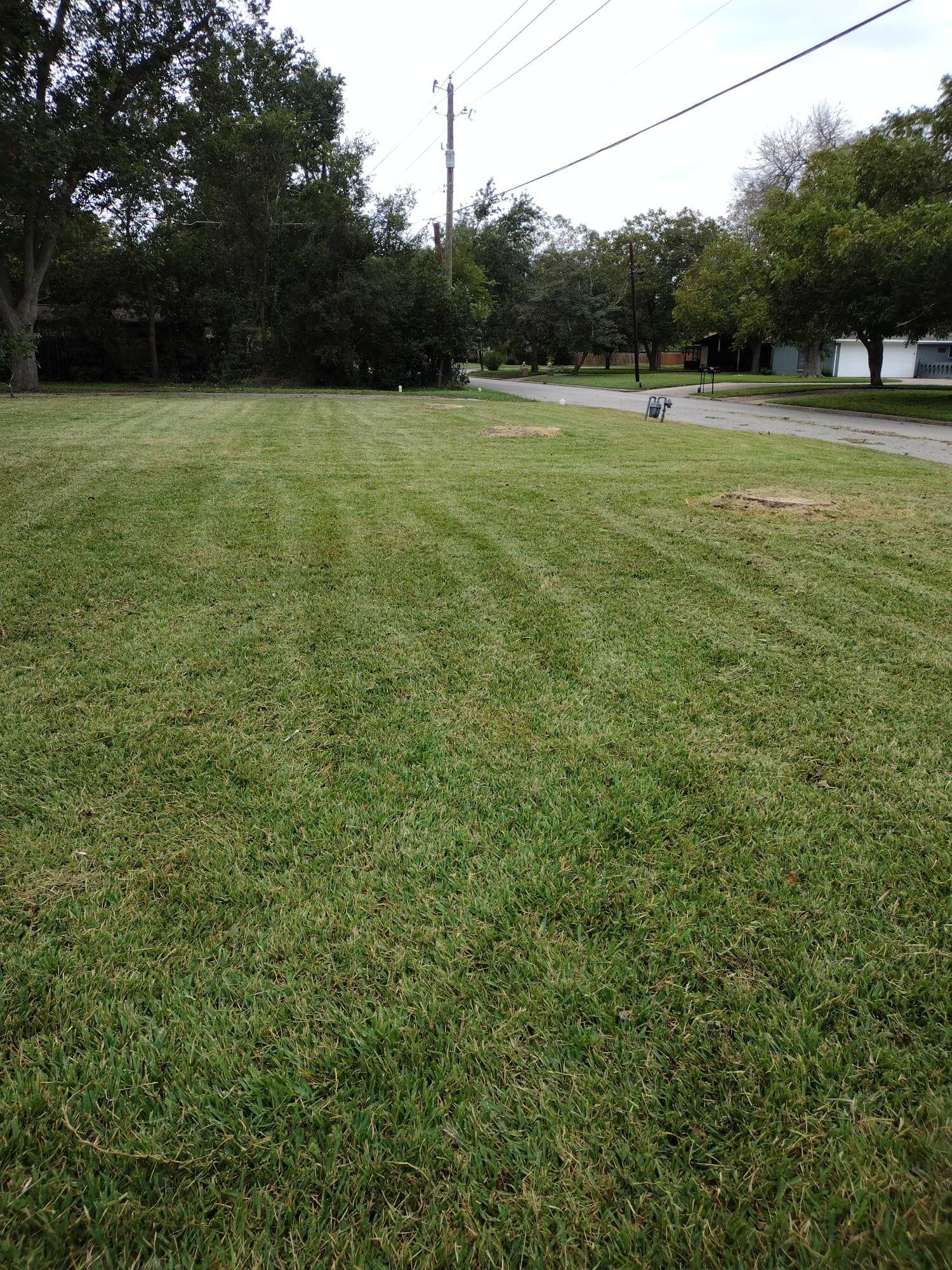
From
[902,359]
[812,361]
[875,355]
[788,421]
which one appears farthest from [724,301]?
[788,421]

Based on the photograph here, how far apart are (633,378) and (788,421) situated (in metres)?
26.2

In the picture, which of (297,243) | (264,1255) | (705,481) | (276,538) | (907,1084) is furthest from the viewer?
(297,243)

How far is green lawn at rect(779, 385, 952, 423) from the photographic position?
17.9 metres

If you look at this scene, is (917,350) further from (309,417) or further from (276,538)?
(276,538)

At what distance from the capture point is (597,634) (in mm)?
3393

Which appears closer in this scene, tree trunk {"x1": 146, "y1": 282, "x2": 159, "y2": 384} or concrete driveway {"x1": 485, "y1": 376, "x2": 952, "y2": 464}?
concrete driveway {"x1": 485, "y1": 376, "x2": 952, "y2": 464}

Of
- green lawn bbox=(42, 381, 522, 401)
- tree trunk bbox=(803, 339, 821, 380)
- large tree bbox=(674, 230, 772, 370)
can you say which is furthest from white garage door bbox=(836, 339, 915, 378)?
green lawn bbox=(42, 381, 522, 401)

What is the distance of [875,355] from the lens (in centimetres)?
2527

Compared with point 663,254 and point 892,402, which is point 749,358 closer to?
point 663,254

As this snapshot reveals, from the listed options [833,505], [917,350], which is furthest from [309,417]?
[917,350]

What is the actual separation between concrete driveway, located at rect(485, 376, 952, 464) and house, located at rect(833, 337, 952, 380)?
70.6 ft

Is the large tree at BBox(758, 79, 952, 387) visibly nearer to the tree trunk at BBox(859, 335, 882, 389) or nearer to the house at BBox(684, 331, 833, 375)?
the tree trunk at BBox(859, 335, 882, 389)

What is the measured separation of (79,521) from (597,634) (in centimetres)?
414

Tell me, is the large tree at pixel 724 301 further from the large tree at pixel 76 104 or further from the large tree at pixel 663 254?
the large tree at pixel 76 104
